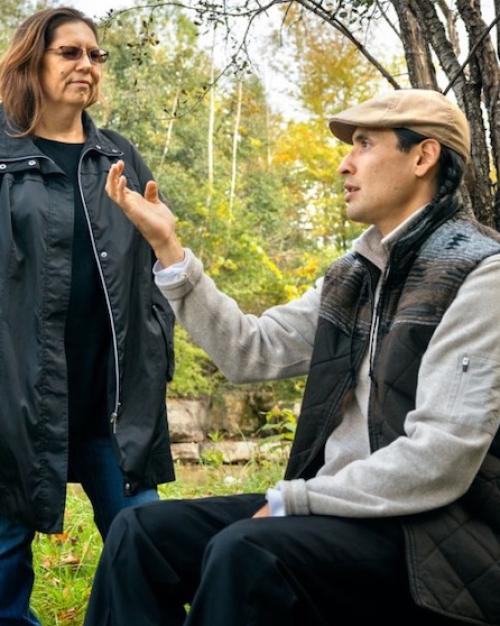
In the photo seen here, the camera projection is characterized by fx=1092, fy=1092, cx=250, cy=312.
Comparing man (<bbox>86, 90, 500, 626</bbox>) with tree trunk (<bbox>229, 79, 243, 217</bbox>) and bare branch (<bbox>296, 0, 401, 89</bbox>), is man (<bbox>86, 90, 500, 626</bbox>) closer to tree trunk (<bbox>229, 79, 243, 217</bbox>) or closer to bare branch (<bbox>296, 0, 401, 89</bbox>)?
bare branch (<bbox>296, 0, 401, 89</bbox>)

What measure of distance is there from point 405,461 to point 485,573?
25 centimetres

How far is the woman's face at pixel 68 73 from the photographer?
3.19 meters

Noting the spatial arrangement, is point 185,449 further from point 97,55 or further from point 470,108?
point 97,55

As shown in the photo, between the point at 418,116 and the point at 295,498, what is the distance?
0.88 meters

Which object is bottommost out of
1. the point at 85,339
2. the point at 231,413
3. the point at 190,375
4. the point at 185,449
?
the point at 231,413

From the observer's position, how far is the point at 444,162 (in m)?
2.41

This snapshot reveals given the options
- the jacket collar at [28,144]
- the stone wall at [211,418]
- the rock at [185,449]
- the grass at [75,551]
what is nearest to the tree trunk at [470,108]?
the jacket collar at [28,144]

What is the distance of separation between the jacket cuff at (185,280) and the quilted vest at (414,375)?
0.30 m

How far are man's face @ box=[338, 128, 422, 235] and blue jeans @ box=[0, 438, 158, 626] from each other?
1.14 meters

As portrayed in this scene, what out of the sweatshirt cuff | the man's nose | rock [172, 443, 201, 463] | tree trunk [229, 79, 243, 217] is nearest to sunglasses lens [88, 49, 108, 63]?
the man's nose

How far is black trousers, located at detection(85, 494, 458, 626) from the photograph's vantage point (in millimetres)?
1935

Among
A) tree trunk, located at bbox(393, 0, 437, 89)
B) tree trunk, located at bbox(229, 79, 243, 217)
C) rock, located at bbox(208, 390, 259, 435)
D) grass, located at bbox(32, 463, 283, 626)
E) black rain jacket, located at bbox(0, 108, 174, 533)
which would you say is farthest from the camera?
tree trunk, located at bbox(229, 79, 243, 217)

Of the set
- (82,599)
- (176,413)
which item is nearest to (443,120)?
(82,599)

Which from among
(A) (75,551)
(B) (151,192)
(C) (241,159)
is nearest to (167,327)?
(B) (151,192)
